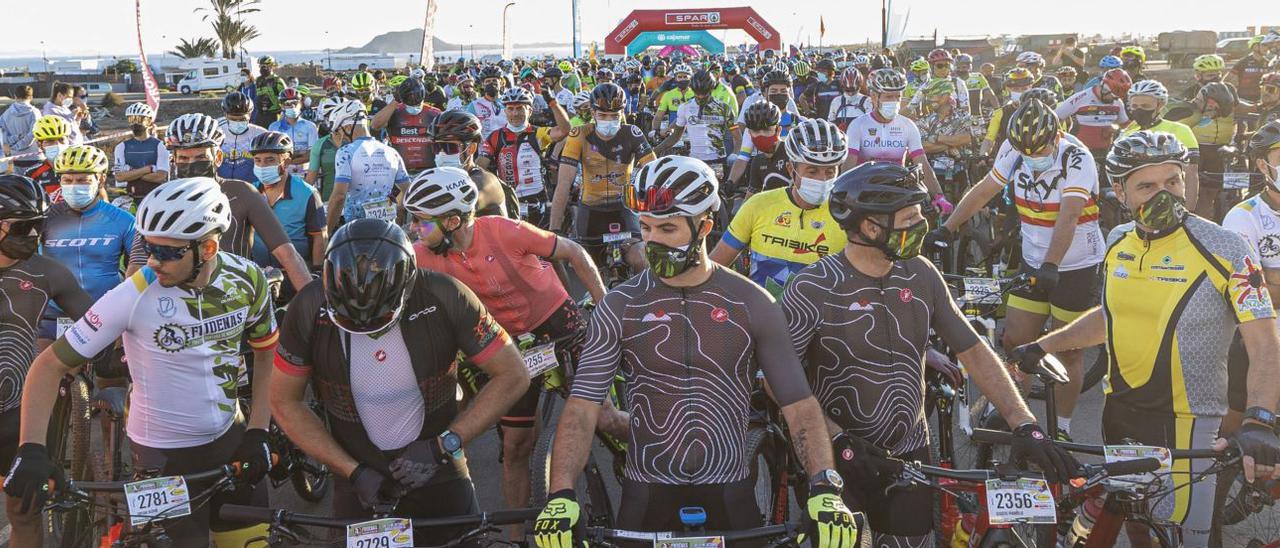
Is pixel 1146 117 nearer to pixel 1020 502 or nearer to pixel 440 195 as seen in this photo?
pixel 440 195

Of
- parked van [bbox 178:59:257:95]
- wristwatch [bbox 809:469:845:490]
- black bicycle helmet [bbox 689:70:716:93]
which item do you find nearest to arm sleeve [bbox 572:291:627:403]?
wristwatch [bbox 809:469:845:490]

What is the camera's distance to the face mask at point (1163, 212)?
177 inches

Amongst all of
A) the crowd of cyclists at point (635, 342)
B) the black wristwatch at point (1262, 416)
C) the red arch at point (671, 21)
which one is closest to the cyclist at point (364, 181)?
the crowd of cyclists at point (635, 342)

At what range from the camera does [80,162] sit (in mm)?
6625

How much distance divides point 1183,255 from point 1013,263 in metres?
4.95

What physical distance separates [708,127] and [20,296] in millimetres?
9963

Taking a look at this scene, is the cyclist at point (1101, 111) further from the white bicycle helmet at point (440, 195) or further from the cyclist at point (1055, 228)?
the white bicycle helmet at point (440, 195)

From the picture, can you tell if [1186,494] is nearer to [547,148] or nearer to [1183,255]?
[1183,255]

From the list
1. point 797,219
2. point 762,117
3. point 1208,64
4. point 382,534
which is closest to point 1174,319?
point 797,219

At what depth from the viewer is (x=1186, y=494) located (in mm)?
4297

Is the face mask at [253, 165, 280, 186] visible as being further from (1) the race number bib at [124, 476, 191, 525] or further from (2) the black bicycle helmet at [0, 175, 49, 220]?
(1) the race number bib at [124, 476, 191, 525]

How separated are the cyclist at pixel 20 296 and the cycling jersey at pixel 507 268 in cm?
176

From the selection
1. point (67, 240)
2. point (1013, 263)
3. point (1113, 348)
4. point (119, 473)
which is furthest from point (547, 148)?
point (1113, 348)

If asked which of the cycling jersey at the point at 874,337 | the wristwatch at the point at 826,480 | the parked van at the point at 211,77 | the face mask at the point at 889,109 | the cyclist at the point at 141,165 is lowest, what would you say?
the wristwatch at the point at 826,480
